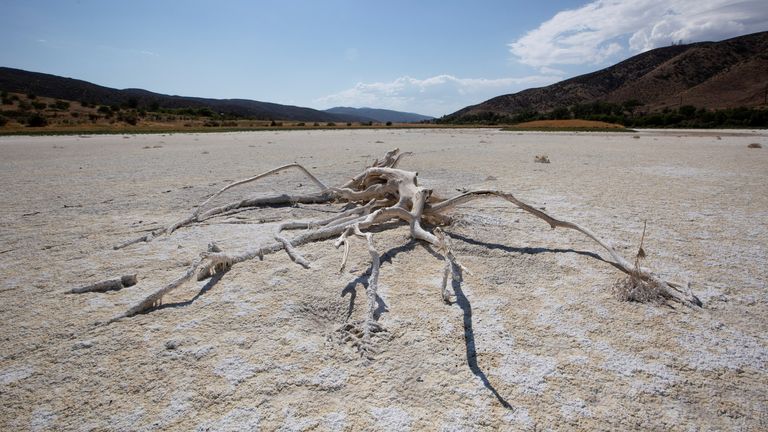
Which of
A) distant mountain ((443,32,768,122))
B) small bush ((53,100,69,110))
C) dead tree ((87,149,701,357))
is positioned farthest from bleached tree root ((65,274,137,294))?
distant mountain ((443,32,768,122))

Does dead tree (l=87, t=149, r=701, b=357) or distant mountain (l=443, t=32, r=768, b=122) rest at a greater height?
distant mountain (l=443, t=32, r=768, b=122)

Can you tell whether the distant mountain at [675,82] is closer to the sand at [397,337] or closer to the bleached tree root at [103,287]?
the sand at [397,337]

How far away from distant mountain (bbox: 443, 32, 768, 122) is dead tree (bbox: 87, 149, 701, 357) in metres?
57.9

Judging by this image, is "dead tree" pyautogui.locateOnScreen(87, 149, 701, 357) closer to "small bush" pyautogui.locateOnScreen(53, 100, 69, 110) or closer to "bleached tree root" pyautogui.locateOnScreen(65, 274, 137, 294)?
"bleached tree root" pyautogui.locateOnScreen(65, 274, 137, 294)

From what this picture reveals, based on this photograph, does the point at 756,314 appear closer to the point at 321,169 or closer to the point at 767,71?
the point at 321,169

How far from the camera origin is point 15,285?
2.45 m

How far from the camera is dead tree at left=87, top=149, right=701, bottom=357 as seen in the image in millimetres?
2086

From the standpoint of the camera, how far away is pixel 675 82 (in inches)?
2265

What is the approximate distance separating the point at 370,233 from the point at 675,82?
241 feet

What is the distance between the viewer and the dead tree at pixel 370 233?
2086 mm

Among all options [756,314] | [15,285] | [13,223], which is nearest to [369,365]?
[756,314]

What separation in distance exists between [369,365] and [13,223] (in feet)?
14.3

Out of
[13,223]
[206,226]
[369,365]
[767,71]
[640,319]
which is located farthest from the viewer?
[767,71]

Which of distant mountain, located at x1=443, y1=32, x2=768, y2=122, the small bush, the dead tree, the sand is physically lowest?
the sand
